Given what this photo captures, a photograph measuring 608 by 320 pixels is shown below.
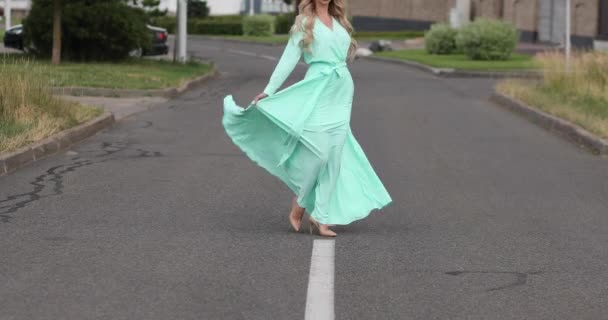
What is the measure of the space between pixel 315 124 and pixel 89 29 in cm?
2085

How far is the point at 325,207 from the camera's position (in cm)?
850

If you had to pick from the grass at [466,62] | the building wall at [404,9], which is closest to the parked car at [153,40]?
the grass at [466,62]

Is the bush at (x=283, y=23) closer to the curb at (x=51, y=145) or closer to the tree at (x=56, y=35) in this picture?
the tree at (x=56, y=35)

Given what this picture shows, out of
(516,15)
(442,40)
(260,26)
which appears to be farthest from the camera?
(260,26)

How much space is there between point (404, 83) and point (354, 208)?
64.5ft

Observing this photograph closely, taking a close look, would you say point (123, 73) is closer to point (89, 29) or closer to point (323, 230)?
point (89, 29)

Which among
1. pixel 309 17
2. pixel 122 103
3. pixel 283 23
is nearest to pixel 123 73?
pixel 122 103

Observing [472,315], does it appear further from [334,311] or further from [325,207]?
[325,207]

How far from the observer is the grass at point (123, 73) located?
2217cm

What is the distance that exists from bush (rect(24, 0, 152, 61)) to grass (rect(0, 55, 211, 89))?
0.55 meters

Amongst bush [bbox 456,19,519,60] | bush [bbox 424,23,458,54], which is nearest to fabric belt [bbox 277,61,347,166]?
bush [bbox 456,19,519,60]

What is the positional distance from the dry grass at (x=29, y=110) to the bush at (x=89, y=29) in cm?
1216

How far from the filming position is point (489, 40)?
37.2 meters

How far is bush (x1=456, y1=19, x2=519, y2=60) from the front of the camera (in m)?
37.0
